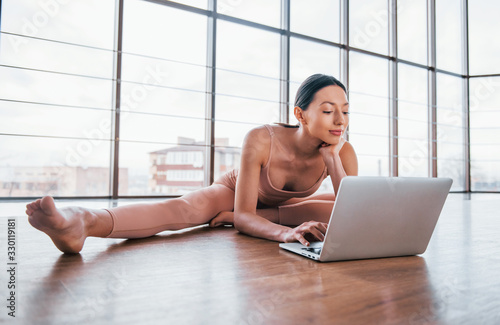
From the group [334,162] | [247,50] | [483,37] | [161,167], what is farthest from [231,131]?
[483,37]

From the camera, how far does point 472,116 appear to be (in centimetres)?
630

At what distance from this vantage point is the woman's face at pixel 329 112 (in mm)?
1205

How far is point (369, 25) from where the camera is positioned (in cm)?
527

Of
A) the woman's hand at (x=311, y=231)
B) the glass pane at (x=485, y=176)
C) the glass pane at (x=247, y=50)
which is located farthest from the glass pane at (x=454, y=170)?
the woman's hand at (x=311, y=231)

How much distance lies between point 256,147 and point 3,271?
2.62ft

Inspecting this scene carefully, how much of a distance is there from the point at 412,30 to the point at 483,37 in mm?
1421

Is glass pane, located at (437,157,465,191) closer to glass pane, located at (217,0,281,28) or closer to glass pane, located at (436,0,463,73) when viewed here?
glass pane, located at (436,0,463,73)

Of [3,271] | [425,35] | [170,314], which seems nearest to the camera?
[170,314]

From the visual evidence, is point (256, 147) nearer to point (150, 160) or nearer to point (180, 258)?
point (180, 258)

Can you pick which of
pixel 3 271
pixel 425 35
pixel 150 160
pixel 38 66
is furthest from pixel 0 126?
pixel 425 35

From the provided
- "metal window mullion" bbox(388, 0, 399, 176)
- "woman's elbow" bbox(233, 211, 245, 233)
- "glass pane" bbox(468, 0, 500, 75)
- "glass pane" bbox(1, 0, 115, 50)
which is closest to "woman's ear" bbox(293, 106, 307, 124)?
"woman's elbow" bbox(233, 211, 245, 233)

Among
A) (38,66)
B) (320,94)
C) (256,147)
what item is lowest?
(256,147)

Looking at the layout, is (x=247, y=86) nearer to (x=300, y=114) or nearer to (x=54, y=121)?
(x=54, y=121)

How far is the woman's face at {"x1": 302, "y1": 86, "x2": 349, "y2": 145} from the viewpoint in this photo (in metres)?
1.21
